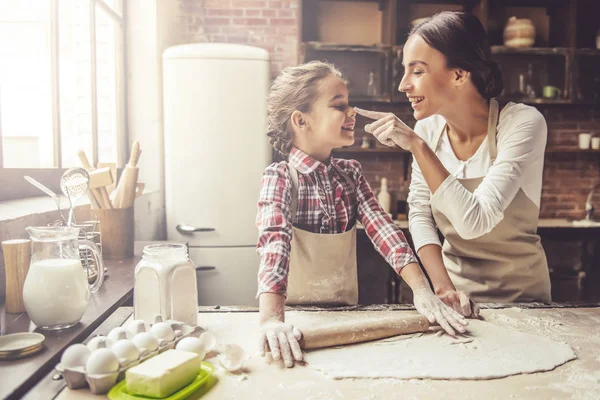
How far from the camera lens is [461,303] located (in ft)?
4.26

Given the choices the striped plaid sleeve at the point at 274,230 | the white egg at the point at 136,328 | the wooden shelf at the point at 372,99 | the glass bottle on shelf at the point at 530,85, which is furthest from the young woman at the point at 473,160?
the glass bottle on shelf at the point at 530,85

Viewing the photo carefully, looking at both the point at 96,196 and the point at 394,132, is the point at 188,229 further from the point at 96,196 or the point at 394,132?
the point at 394,132

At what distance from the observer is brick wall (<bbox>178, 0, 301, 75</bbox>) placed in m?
3.92

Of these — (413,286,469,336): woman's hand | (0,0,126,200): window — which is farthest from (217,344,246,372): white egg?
(0,0,126,200): window

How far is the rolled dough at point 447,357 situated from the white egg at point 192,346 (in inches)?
8.2

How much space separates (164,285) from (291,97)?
0.81 m

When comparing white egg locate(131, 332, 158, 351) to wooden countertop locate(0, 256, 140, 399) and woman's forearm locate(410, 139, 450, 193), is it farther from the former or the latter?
woman's forearm locate(410, 139, 450, 193)

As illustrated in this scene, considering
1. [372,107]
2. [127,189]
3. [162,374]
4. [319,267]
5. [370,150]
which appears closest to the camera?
[162,374]

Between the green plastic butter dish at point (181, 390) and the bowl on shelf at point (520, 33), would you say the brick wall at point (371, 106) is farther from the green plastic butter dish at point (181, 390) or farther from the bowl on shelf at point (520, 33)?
the green plastic butter dish at point (181, 390)

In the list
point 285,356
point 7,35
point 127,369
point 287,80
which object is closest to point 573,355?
point 285,356

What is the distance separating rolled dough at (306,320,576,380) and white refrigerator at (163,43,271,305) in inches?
88.4

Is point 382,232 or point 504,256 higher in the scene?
point 382,232

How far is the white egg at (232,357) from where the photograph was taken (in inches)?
37.1

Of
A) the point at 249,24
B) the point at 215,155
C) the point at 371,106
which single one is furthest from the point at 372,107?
the point at 215,155
